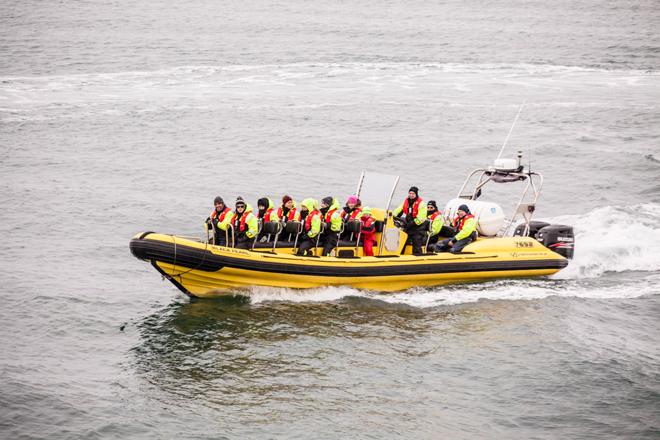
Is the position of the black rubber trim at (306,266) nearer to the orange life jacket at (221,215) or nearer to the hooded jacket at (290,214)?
the orange life jacket at (221,215)

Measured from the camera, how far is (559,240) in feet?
51.0

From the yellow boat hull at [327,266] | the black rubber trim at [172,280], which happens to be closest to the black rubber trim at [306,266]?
the yellow boat hull at [327,266]

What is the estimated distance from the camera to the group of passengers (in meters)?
13.7

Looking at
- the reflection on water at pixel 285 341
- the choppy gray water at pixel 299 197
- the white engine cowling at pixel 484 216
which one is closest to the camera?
the choppy gray water at pixel 299 197

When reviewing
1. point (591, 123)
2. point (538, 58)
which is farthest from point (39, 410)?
point (538, 58)

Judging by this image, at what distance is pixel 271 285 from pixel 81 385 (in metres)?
3.62

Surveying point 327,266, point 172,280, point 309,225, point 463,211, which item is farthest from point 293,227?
point 463,211

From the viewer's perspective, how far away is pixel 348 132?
1072 inches

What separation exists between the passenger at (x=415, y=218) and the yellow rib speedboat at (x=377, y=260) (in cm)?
19

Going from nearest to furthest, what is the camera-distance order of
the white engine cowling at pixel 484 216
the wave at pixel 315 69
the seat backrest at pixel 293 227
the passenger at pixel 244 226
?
the passenger at pixel 244 226 < the seat backrest at pixel 293 227 < the white engine cowling at pixel 484 216 < the wave at pixel 315 69

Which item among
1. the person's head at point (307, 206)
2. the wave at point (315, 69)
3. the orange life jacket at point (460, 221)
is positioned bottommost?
the orange life jacket at point (460, 221)

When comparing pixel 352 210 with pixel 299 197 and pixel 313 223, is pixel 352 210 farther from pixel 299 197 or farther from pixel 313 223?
pixel 299 197

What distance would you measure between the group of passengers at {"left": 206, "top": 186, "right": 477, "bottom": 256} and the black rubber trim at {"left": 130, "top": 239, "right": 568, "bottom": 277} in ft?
1.77

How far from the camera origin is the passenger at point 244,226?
44.8ft
